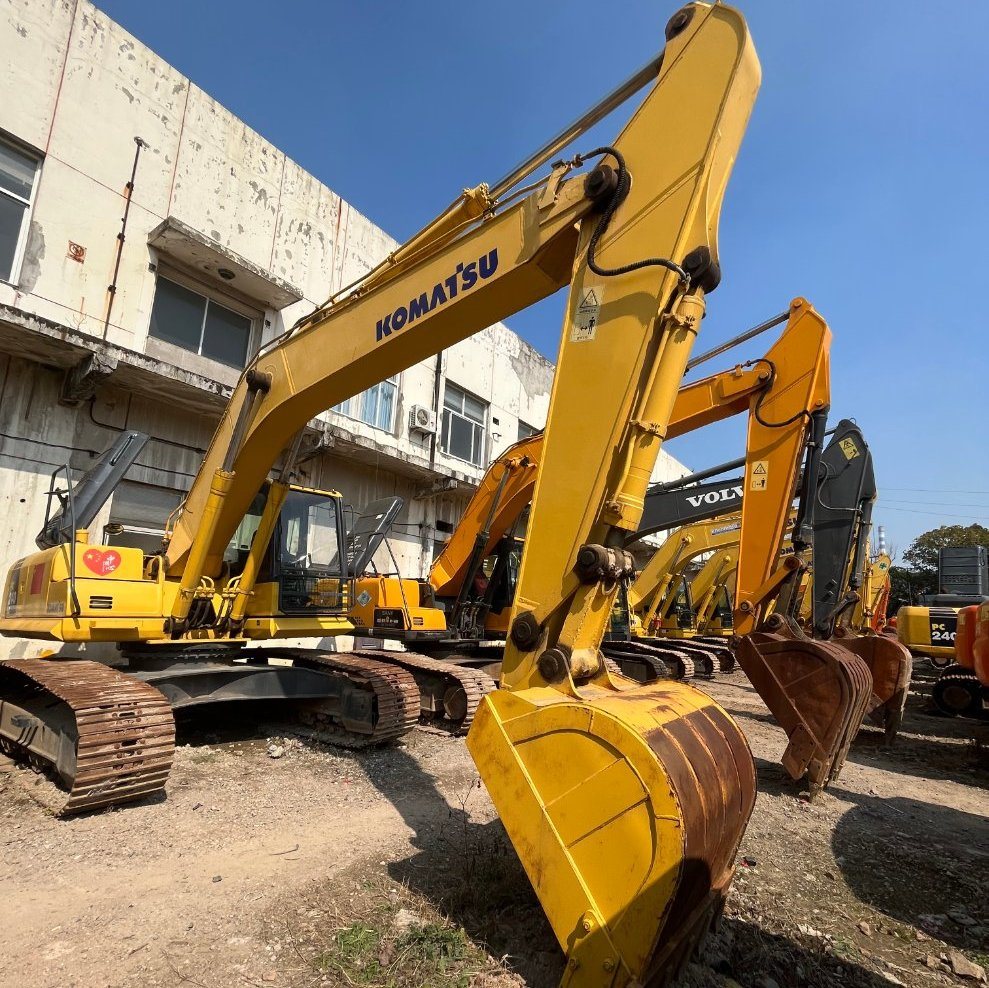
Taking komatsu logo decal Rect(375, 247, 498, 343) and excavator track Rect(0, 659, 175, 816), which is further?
excavator track Rect(0, 659, 175, 816)

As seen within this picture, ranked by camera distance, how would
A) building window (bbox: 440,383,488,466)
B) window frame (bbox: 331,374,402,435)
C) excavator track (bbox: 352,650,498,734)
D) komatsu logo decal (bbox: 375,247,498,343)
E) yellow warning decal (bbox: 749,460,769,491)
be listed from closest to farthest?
komatsu logo decal (bbox: 375,247,498,343) → yellow warning decal (bbox: 749,460,769,491) → excavator track (bbox: 352,650,498,734) → window frame (bbox: 331,374,402,435) → building window (bbox: 440,383,488,466)

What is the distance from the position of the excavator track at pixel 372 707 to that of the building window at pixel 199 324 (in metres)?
6.56

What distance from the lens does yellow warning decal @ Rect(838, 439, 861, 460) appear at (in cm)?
770

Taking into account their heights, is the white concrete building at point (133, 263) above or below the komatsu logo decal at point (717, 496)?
above

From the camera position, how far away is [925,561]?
45969 millimetres

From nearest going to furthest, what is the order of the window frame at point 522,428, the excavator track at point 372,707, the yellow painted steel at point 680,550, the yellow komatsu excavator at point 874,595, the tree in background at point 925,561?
1. the excavator track at point 372,707
2. the yellow komatsu excavator at point 874,595
3. the yellow painted steel at point 680,550
4. the window frame at point 522,428
5. the tree in background at point 925,561

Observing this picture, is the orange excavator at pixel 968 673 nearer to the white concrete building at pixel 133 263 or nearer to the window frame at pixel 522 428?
the white concrete building at pixel 133 263

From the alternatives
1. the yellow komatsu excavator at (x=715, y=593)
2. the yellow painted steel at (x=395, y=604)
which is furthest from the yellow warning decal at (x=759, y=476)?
the yellow komatsu excavator at (x=715, y=593)

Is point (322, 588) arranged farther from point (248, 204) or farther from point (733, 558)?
point (733, 558)

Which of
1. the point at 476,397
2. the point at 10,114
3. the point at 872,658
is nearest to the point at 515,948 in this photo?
the point at 872,658

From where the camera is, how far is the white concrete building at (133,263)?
28.6ft

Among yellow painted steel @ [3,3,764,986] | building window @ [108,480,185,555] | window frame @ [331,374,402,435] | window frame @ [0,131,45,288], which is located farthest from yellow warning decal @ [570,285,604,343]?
window frame @ [331,374,402,435]

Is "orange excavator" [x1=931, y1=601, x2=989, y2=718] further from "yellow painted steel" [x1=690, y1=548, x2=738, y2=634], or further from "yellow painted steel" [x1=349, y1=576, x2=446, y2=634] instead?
"yellow painted steel" [x1=690, y1=548, x2=738, y2=634]

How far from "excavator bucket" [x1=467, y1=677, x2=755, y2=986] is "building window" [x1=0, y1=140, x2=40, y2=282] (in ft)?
31.5
